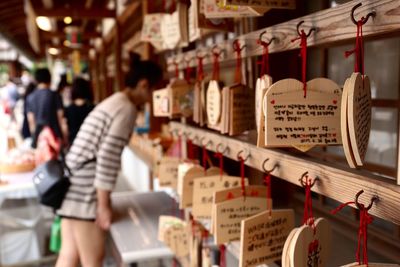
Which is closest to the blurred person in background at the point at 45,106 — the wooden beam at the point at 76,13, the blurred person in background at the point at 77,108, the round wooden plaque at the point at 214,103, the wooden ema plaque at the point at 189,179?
the blurred person in background at the point at 77,108

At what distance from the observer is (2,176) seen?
4.32m

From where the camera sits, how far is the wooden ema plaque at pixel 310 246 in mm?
1006

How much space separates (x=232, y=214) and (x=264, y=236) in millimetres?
187

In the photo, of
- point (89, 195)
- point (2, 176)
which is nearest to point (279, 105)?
point (89, 195)

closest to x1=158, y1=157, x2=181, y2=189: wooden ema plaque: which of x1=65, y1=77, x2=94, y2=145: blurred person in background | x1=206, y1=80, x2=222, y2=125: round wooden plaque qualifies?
x1=206, y1=80, x2=222, y2=125: round wooden plaque

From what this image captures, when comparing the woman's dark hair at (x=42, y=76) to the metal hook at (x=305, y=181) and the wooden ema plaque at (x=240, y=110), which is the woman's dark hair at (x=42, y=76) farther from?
the metal hook at (x=305, y=181)

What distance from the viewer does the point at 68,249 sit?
3.00m

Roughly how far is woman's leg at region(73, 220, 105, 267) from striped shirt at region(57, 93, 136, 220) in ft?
0.29

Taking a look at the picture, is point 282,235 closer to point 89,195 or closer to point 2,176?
point 89,195

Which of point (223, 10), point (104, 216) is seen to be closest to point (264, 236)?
point (223, 10)

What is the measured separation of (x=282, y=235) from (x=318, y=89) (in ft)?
1.65

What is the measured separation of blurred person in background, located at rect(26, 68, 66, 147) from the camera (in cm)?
579

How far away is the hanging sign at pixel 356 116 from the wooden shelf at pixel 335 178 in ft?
0.19

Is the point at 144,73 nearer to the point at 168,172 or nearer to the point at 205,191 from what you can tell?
the point at 168,172
